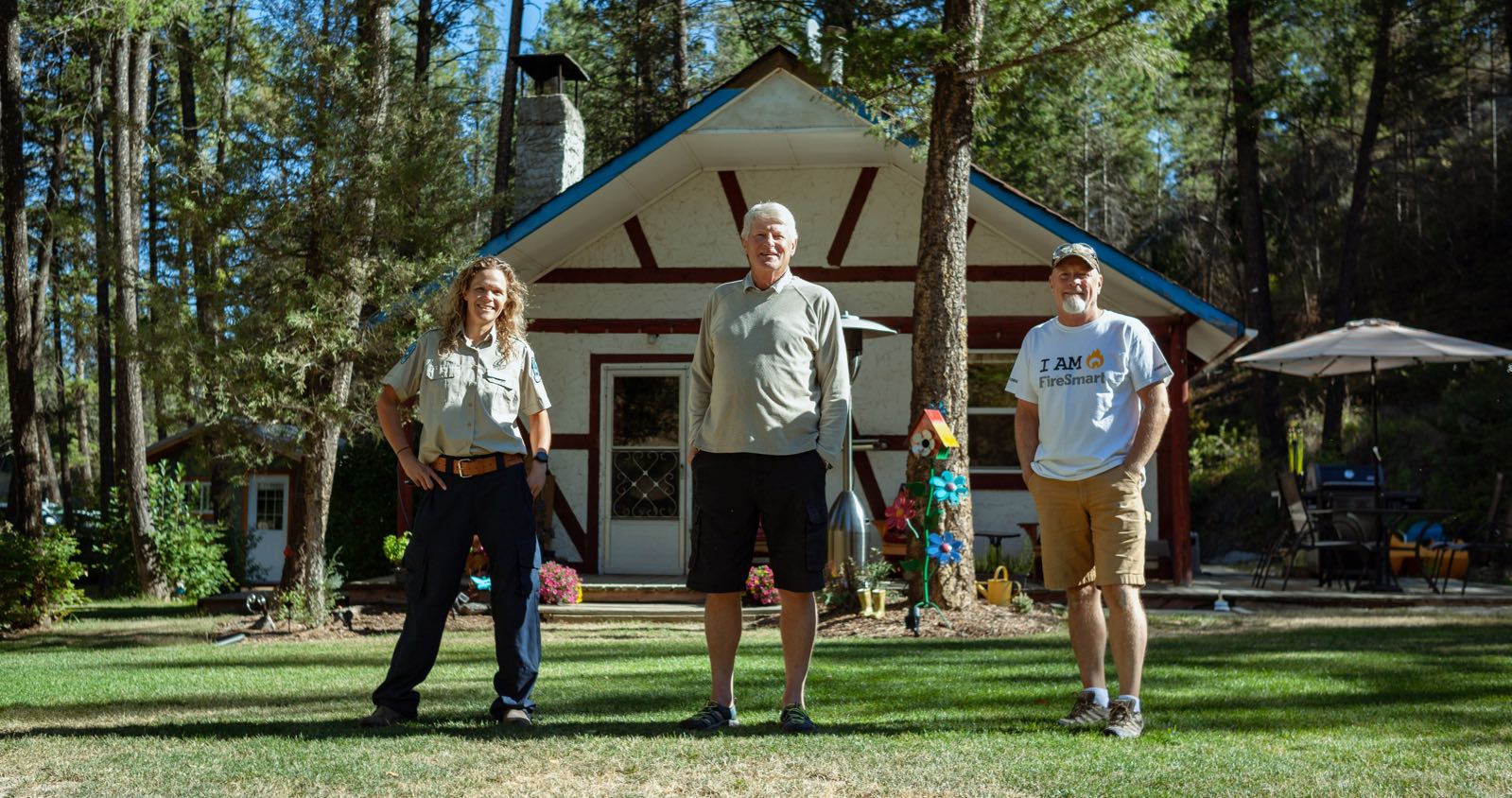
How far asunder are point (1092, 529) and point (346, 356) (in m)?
6.96

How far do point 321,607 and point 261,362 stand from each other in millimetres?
1923

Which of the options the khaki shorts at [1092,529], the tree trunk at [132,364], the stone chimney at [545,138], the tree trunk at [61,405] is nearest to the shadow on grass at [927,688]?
the khaki shorts at [1092,529]

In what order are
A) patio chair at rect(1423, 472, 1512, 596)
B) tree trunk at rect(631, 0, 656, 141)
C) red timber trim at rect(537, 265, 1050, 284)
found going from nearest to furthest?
patio chair at rect(1423, 472, 1512, 596) < red timber trim at rect(537, 265, 1050, 284) < tree trunk at rect(631, 0, 656, 141)

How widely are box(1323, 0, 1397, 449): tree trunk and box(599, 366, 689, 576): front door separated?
13137 millimetres

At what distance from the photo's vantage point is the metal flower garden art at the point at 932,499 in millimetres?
8839

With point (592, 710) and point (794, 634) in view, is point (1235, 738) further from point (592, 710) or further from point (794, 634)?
point (592, 710)

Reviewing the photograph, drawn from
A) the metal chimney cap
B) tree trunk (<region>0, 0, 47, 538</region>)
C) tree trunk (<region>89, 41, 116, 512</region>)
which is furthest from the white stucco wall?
tree trunk (<region>89, 41, 116, 512</region>)

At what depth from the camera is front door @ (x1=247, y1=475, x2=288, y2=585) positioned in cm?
2244

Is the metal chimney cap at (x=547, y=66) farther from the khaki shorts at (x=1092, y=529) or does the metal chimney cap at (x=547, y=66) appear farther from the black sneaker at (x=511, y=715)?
the khaki shorts at (x=1092, y=529)

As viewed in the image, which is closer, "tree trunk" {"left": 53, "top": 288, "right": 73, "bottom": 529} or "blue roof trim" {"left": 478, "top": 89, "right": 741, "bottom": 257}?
"blue roof trim" {"left": 478, "top": 89, "right": 741, "bottom": 257}

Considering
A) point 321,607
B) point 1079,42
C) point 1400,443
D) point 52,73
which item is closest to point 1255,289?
point 1400,443

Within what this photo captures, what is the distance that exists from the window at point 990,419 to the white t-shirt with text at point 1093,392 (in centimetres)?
846

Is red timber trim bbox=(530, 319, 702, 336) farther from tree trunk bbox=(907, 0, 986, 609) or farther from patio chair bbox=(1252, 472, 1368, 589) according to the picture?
patio chair bbox=(1252, 472, 1368, 589)

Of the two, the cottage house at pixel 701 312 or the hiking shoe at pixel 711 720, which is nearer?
the hiking shoe at pixel 711 720
